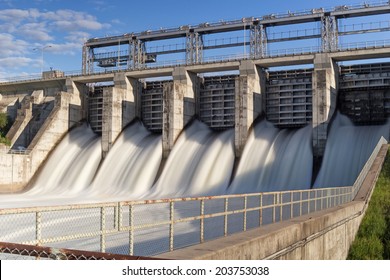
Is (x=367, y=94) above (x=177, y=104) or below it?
above

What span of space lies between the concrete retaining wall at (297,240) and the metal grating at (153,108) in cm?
2632

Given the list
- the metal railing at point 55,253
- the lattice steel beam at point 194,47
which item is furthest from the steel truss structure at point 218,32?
the metal railing at point 55,253

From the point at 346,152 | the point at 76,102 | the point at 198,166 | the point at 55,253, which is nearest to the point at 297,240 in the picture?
the point at 55,253

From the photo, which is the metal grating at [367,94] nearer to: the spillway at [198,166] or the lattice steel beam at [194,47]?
the spillway at [198,166]

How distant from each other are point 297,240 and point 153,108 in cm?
3543

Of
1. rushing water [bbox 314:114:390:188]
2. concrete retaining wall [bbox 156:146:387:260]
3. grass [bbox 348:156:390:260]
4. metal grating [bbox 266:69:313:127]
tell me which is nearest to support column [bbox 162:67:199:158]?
metal grating [bbox 266:69:313:127]

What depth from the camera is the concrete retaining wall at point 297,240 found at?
30.4 feet

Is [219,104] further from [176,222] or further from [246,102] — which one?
[176,222]

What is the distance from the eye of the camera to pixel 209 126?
43656 millimetres

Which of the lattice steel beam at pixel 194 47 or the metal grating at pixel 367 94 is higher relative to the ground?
the lattice steel beam at pixel 194 47

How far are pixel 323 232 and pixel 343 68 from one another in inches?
1115

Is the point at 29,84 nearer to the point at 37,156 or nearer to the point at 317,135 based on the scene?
the point at 37,156

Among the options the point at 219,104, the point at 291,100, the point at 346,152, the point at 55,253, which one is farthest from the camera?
the point at 219,104

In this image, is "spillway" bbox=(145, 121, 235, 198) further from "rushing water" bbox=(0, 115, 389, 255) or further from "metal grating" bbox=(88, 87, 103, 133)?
"metal grating" bbox=(88, 87, 103, 133)
